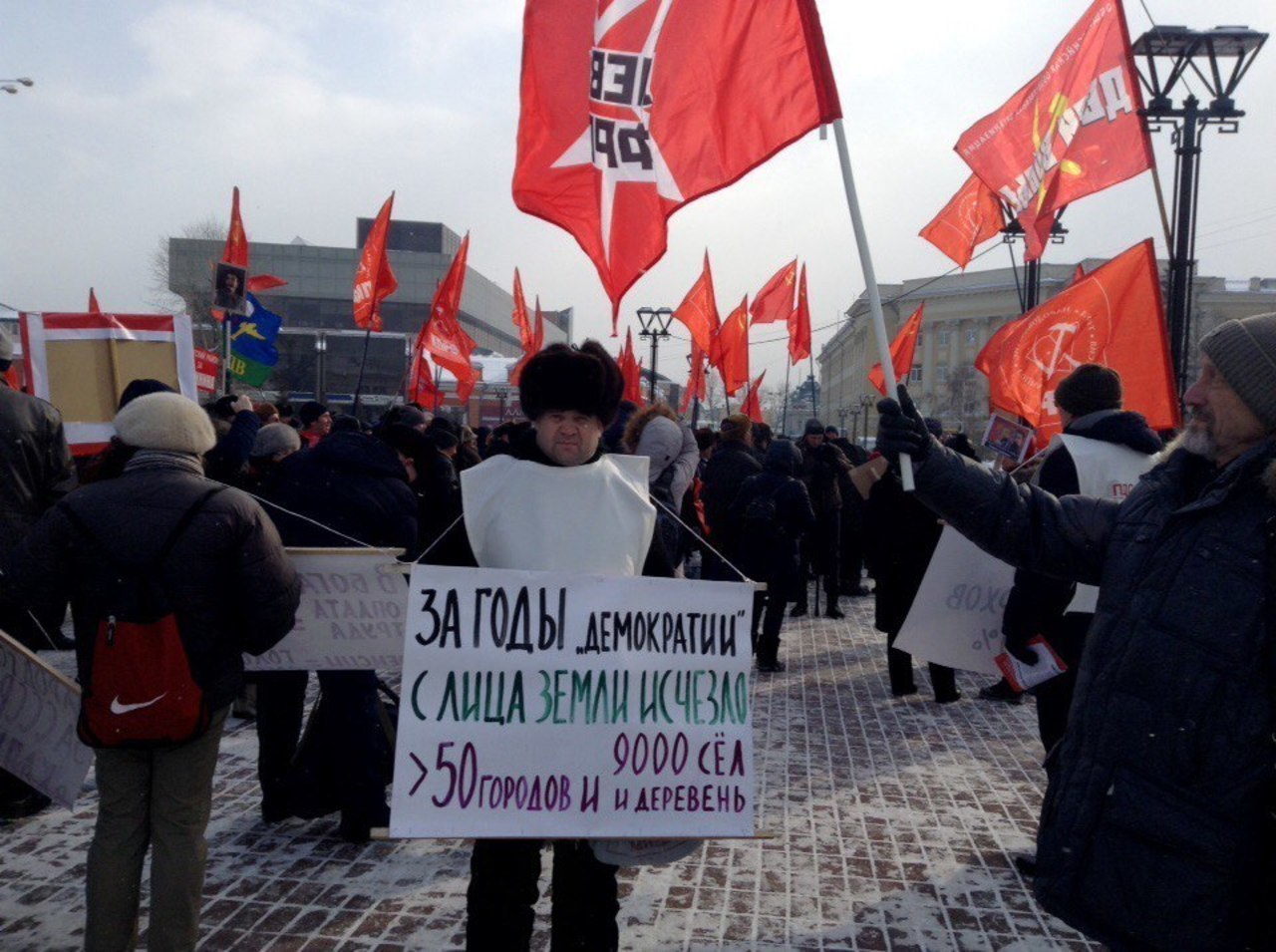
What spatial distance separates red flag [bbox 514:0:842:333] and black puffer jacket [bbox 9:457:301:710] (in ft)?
5.41

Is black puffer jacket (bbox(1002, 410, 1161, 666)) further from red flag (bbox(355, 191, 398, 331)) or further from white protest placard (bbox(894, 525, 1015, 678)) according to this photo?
red flag (bbox(355, 191, 398, 331))

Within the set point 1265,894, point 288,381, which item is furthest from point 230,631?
point 288,381

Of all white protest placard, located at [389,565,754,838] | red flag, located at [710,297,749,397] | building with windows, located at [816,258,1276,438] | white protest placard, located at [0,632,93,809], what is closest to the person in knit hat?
white protest placard, located at [0,632,93,809]

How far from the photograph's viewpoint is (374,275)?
13.8 metres

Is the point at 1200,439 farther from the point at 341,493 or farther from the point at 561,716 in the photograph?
the point at 341,493

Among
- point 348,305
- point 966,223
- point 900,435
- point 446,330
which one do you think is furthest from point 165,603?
point 348,305

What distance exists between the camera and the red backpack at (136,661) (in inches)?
126

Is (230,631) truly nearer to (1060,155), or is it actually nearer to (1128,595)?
(1128,595)

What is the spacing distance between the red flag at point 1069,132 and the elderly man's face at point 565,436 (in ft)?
16.7

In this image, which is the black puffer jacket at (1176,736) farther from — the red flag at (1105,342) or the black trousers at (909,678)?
the black trousers at (909,678)

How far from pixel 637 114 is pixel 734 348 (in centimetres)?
1581

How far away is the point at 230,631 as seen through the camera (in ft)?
11.2

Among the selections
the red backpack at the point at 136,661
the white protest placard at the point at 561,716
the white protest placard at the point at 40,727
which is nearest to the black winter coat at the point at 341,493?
the white protest placard at the point at 40,727

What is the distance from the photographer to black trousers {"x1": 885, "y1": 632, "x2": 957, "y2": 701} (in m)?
8.04
